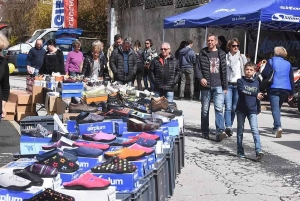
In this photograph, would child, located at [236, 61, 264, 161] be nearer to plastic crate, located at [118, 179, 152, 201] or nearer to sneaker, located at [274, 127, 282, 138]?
sneaker, located at [274, 127, 282, 138]

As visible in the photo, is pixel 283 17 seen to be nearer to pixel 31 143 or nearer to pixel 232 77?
pixel 232 77

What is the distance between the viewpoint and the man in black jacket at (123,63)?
13.6 m

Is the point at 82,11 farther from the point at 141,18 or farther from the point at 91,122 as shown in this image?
the point at 91,122

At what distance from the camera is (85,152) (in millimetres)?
5633

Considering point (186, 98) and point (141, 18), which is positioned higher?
point (141, 18)

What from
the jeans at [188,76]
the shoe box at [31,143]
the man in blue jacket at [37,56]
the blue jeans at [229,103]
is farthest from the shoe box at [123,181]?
the jeans at [188,76]

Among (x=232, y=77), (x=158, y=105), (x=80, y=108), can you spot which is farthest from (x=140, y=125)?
(x=232, y=77)

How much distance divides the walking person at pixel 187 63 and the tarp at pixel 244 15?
2.77 ft

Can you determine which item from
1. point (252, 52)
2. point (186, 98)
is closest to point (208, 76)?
point (186, 98)

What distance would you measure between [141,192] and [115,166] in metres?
0.31

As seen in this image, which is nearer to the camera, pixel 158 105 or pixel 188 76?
pixel 158 105

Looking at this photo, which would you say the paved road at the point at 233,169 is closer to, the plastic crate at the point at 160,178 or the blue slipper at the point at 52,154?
the plastic crate at the point at 160,178

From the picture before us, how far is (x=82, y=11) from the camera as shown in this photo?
37031 millimetres

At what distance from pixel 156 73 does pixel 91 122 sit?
4660 mm
